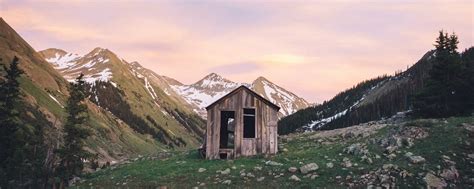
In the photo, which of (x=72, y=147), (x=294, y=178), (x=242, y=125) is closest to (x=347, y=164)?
(x=294, y=178)

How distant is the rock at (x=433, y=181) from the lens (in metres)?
21.8

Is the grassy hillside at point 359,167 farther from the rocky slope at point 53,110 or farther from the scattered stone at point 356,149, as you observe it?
the rocky slope at point 53,110

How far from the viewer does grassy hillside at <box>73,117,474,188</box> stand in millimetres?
22984

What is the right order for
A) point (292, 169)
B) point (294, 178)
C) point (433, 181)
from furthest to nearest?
point (292, 169) < point (294, 178) < point (433, 181)

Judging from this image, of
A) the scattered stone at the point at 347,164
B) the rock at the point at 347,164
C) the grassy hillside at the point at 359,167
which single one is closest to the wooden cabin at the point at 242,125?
the grassy hillside at the point at 359,167

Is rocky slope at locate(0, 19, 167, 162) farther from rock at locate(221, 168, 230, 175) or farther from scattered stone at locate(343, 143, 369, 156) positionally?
scattered stone at locate(343, 143, 369, 156)

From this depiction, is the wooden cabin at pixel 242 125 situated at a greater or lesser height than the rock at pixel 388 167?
greater

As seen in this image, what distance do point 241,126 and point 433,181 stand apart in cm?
1651

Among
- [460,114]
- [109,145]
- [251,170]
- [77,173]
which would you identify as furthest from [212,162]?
[109,145]

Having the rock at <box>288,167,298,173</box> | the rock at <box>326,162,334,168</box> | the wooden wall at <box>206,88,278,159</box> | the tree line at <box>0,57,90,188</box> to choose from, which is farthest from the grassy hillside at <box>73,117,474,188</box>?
the tree line at <box>0,57,90,188</box>

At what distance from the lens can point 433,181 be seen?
22.2 meters

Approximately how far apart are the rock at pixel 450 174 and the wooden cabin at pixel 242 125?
563 inches

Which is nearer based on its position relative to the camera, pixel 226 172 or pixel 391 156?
pixel 391 156

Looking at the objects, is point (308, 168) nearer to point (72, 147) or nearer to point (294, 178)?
point (294, 178)
